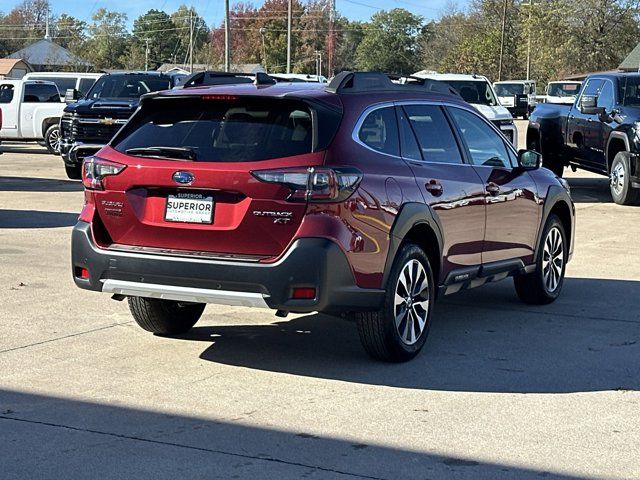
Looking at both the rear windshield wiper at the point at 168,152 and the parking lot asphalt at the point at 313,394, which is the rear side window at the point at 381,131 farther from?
the parking lot asphalt at the point at 313,394

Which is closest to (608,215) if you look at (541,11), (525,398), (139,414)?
(525,398)

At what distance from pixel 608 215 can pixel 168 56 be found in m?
133

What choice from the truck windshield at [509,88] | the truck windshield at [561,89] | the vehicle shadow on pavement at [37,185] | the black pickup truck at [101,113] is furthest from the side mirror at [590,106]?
the truck windshield at [509,88]

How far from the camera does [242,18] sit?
132000 mm

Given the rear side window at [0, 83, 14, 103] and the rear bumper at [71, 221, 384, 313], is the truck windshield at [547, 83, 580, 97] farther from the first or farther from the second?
the rear bumper at [71, 221, 384, 313]

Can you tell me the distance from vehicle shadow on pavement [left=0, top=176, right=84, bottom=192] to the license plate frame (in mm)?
12474

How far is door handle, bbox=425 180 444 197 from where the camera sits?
300 inches

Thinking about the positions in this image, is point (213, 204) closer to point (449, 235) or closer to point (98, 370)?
point (98, 370)

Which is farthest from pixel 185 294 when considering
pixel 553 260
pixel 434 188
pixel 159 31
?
pixel 159 31

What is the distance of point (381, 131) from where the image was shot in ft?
24.4

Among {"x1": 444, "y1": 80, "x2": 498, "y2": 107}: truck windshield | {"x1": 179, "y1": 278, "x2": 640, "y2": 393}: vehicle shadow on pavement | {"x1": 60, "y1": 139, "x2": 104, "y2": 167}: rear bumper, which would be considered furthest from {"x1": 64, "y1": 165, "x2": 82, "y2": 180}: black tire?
{"x1": 179, "y1": 278, "x2": 640, "y2": 393}: vehicle shadow on pavement

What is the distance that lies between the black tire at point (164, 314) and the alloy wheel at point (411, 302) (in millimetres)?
1584

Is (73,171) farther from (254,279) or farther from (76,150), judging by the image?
(254,279)

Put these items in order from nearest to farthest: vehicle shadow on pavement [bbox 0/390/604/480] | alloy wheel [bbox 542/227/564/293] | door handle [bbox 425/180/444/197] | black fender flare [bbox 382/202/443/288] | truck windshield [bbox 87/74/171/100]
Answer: vehicle shadow on pavement [bbox 0/390/604/480] → black fender flare [bbox 382/202/443/288] → door handle [bbox 425/180/444/197] → alloy wheel [bbox 542/227/564/293] → truck windshield [bbox 87/74/171/100]
